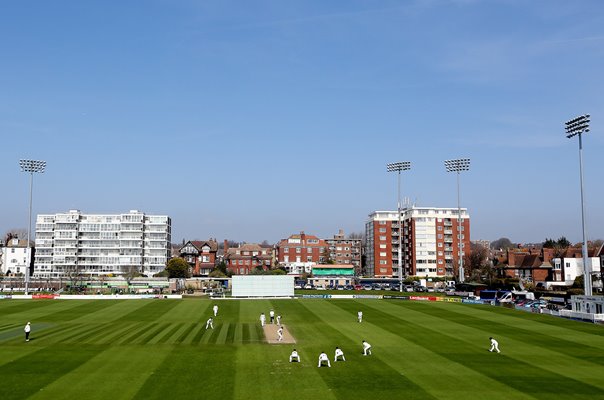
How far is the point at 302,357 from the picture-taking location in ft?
146

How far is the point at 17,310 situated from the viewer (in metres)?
84.5

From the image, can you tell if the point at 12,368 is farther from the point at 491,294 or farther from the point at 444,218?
the point at 444,218

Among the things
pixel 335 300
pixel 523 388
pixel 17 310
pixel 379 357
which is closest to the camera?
pixel 523 388

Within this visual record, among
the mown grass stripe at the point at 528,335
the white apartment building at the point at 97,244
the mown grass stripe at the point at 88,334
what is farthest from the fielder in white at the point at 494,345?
the white apartment building at the point at 97,244

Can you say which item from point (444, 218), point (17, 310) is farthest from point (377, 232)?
point (17, 310)

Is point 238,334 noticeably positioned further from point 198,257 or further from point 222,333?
point 198,257

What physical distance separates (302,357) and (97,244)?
159249mm

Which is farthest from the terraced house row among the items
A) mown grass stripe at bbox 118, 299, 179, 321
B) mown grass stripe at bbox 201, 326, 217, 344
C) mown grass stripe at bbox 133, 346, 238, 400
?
mown grass stripe at bbox 133, 346, 238, 400

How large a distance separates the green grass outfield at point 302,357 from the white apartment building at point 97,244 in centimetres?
11105

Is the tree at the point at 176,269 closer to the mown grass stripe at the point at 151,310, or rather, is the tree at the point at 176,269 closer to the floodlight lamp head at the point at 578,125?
the mown grass stripe at the point at 151,310

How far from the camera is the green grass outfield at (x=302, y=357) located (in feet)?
111

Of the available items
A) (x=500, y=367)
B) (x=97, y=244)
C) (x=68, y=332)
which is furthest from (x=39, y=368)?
(x=97, y=244)

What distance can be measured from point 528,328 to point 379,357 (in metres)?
27.9

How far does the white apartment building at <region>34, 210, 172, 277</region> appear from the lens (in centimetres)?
18675
